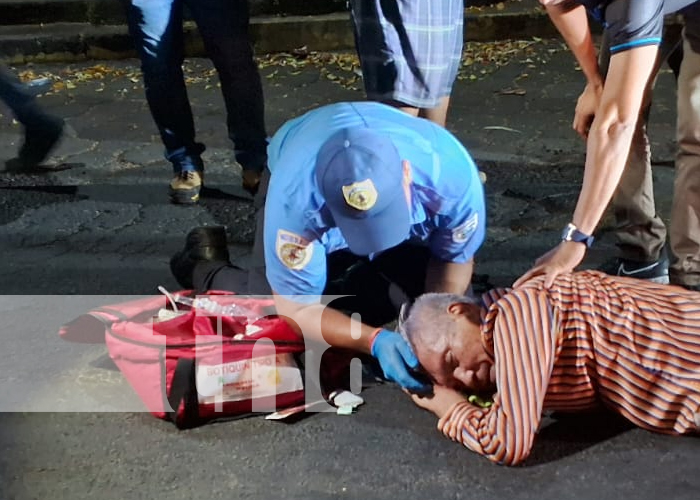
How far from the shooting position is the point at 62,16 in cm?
718

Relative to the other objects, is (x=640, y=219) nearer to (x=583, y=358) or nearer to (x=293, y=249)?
(x=583, y=358)

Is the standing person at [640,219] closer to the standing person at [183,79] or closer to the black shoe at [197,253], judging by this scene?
the black shoe at [197,253]

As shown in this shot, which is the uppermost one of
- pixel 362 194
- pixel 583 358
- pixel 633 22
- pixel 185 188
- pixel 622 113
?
pixel 633 22

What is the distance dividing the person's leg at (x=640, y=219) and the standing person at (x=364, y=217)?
641mm

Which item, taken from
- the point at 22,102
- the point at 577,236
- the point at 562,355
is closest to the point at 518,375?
the point at 562,355

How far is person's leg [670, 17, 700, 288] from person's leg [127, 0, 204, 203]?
82.8 inches

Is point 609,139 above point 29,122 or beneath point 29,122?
above

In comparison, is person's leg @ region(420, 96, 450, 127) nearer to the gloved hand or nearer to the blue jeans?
the blue jeans

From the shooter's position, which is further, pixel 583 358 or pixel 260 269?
pixel 260 269

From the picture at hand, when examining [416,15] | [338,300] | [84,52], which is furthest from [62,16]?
[338,300]

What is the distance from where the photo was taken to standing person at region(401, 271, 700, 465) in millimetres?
2182

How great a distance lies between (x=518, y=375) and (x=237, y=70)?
2.20 metres

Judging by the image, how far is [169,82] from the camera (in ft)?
12.8

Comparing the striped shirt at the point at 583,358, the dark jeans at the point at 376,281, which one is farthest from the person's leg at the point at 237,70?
the striped shirt at the point at 583,358
